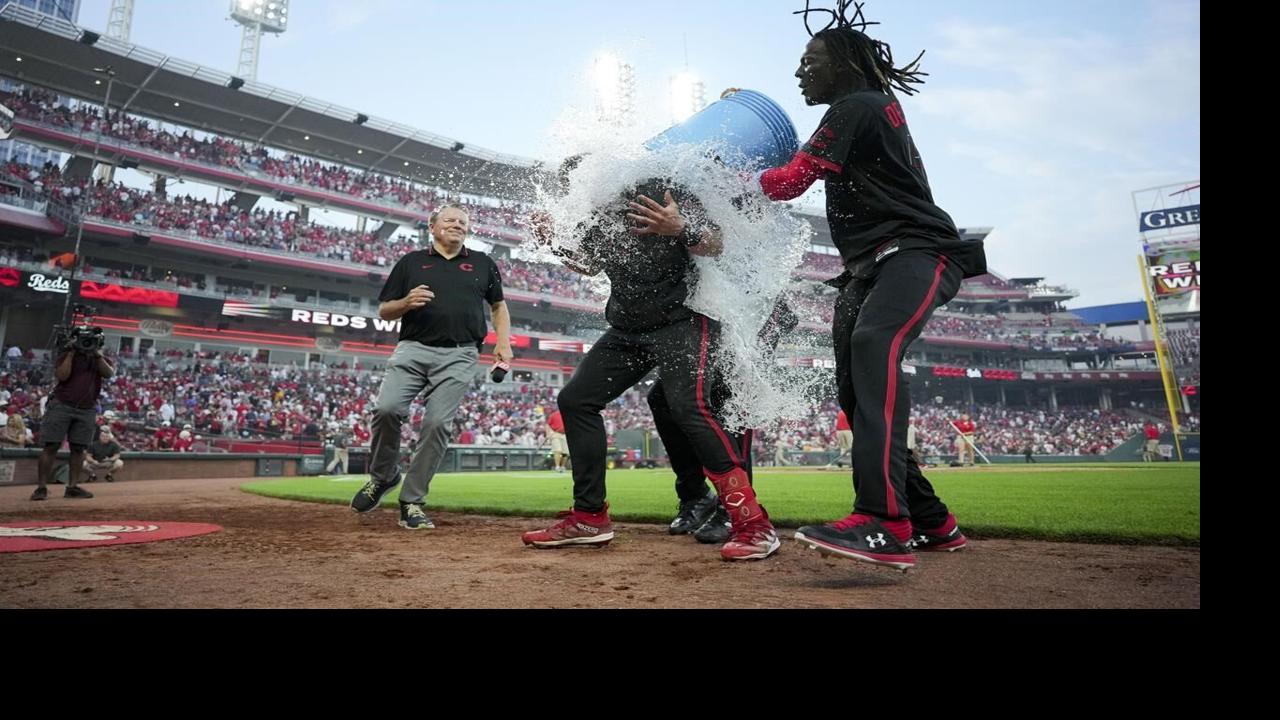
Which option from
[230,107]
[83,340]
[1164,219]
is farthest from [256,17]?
[1164,219]

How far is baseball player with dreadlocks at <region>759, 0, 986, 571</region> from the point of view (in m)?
2.29

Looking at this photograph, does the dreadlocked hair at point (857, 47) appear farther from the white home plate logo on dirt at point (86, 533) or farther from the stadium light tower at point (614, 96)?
the white home plate logo on dirt at point (86, 533)

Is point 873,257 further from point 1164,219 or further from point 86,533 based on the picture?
point 1164,219

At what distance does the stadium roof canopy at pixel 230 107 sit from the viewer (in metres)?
24.7

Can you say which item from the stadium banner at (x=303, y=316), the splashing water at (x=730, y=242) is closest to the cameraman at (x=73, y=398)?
the splashing water at (x=730, y=242)

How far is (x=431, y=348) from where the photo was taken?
15.0 ft

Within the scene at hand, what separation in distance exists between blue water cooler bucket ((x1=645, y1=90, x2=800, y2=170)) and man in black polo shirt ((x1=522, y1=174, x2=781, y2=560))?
242mm

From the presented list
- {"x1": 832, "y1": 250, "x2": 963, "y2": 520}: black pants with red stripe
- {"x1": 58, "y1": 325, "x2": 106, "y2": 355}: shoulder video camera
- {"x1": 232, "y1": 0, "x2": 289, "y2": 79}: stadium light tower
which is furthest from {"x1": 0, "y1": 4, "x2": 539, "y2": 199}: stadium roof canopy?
{"x1": 832, "y1": 250, "x2": 963, "y2": 520}: black pants with red stripe

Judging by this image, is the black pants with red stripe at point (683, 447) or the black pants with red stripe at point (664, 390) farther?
the black pants with red stripe at point (683, 447)

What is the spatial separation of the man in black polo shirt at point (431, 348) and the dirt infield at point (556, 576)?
90 centimetres

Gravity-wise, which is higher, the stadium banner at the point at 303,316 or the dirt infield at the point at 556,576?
the stadium banner at the point at 303,316

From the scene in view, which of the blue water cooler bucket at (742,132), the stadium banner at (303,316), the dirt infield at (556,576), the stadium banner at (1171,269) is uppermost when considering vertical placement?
the stadium banner at (1171,269)
